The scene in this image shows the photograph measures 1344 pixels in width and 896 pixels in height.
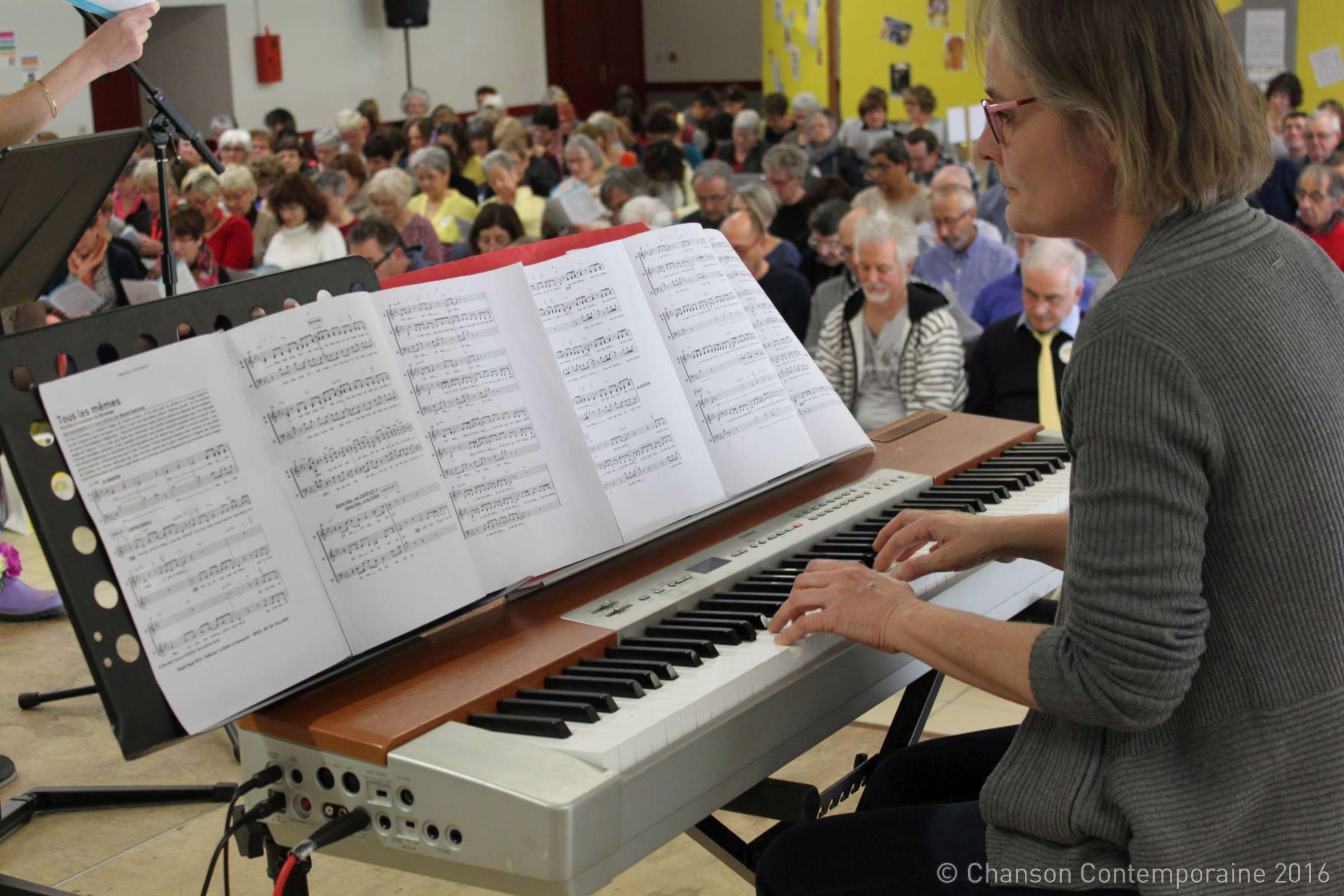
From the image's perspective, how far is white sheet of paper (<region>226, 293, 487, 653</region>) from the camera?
1473 millimetres

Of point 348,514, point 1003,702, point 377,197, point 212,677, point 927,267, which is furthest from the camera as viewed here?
point 377,197

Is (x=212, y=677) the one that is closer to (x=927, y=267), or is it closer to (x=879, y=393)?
(x=879, y=393)

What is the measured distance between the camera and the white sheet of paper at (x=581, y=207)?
24.3 feet

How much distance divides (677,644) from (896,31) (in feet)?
36.7

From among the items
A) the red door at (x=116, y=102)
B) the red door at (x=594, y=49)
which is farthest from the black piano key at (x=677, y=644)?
the red door at (x=594, y=49)

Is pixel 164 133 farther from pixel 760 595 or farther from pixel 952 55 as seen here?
pixel 952 55

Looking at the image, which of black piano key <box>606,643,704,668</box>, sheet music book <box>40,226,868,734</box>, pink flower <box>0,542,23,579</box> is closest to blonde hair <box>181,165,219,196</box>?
pink flower <box>0,542,23,579</box>

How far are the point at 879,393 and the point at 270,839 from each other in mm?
3275

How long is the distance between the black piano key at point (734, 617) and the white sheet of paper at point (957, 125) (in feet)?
27.0

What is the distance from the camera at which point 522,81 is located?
1725 cm

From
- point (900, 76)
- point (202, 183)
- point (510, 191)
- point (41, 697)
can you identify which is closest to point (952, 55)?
point (900, 76)

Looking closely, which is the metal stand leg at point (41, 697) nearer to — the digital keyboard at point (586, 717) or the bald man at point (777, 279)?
the digital keyboard at point (586, 717)

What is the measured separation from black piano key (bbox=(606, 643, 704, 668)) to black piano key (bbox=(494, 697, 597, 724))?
148 millimetres

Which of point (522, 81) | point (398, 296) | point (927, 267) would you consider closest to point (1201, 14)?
point (398, 296)
